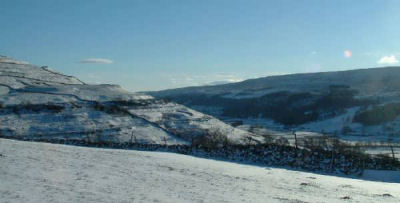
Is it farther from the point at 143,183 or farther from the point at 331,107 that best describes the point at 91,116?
the point at 331,107

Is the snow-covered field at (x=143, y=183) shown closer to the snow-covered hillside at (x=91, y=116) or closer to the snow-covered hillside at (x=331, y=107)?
the snow-covered hillside at (x=91, y=116)

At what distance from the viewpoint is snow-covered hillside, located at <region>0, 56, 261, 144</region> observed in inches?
1324

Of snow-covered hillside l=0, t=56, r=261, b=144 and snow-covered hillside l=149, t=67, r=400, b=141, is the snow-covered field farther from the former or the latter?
snow-covered hillside l=149, t=67, r=400, b=141

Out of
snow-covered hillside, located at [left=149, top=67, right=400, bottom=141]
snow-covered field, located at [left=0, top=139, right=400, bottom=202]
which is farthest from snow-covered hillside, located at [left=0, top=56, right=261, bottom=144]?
snow-covered hillside, located at [left=149, top=67, right=400, bottom=141]

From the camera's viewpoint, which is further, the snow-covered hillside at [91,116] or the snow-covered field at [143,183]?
the snow-covered hillside at [91,116]

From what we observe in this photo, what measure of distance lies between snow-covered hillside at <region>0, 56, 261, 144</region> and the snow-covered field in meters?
13.4

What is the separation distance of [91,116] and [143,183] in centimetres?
2784

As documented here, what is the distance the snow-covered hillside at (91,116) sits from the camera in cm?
3363

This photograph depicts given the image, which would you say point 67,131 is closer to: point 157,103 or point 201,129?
point 201,129

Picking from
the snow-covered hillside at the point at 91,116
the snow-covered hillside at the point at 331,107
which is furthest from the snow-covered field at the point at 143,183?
the snow-covered hillside at the point at 331,107

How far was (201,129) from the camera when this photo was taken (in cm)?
3947

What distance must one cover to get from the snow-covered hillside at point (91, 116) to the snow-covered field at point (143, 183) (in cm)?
1339

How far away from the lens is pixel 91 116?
39.0 m

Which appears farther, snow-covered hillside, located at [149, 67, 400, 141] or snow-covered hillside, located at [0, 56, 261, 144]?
snow-covered hillside, located at [149, 67, 400, 141]
